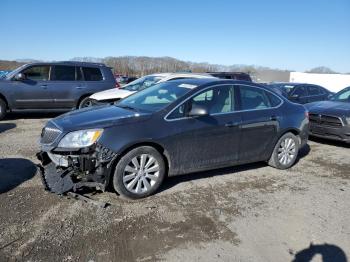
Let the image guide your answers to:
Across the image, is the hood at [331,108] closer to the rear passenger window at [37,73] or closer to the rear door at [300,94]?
the rear door at [300,94]

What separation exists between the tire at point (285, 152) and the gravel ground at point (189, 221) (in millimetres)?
365

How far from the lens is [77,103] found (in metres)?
11.3

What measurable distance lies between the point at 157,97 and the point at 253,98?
1.68 meters

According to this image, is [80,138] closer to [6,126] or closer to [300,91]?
[6,126]

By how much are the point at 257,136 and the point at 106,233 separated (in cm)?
317

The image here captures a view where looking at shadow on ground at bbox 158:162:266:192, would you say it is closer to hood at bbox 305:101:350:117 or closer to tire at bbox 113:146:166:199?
tire at bbox 113:146:166:199

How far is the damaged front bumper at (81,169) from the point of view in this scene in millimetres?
4391

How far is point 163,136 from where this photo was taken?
4.80 metres

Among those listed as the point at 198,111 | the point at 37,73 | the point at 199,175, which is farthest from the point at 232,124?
the point at 37,73

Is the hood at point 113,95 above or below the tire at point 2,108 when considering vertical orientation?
above

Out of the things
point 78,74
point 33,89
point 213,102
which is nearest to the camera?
point 213,102

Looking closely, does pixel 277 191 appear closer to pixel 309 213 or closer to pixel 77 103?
pixel 309 213

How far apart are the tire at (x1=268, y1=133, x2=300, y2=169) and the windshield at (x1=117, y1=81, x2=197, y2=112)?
211 cm

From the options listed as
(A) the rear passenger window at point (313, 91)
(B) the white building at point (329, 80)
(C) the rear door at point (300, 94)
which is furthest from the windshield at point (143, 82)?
(B) the white building at point (329, 80)
